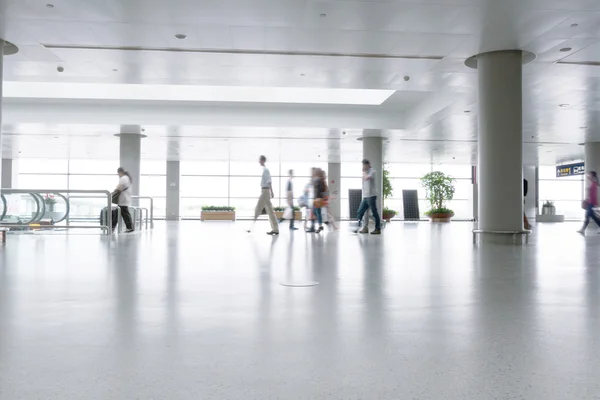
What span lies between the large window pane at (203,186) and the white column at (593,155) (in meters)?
21.8

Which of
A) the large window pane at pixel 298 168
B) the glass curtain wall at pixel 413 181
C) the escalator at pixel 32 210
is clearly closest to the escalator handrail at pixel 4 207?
the escalator at pixel 32 210

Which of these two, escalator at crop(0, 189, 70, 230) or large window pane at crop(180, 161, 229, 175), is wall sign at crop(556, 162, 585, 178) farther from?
escalator at crop(0, 189, 70, 230)

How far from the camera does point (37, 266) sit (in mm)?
5422

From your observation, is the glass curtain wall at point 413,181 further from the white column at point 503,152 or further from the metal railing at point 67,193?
the white column at point 503,152

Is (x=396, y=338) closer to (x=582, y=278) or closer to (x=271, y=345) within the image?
A: (x=271, y=345)

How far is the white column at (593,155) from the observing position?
23.9m

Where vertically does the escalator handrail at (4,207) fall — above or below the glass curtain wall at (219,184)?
below

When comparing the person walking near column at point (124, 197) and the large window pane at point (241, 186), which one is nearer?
the person walking near column at point (124, 197)

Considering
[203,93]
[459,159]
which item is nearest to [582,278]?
[203,93]

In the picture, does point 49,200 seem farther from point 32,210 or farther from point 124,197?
point 124,197

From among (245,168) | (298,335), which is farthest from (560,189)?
(298,335)

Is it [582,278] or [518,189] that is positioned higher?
[518,189]

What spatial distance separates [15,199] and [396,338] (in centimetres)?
1232

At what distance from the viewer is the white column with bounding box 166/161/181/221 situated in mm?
31062
